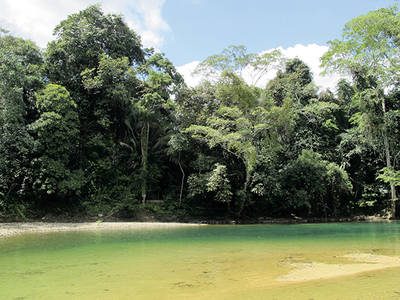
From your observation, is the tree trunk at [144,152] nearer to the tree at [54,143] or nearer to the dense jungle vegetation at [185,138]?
the dense jungle vegetation at [185,138]

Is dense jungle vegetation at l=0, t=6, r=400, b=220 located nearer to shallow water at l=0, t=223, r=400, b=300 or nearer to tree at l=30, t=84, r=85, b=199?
tree at l=30, t=84, r=85, b=199

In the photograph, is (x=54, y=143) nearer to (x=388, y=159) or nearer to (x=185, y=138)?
(x=185, y=138)

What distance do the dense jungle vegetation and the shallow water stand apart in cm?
917

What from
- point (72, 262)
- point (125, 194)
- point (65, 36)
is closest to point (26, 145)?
point (125, 194)

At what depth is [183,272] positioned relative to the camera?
5.85 metres

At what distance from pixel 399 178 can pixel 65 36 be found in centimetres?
2375

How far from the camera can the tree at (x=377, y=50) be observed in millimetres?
17500

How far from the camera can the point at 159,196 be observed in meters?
21.6

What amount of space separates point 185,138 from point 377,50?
41.0ft

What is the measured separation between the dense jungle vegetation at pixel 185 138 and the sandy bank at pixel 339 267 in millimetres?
11616

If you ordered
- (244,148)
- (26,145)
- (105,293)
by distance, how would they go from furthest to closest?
(244,148) → (26,145) → (105,293)

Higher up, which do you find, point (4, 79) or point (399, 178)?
point (4, 79)

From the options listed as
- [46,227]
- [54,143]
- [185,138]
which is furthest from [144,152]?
[46,227]

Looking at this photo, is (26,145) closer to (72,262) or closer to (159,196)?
(159,196)
